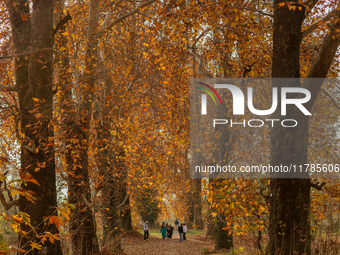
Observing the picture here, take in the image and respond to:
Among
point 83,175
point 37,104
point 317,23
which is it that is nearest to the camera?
point 317,23

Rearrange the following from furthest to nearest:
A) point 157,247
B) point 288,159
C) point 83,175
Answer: point 157,247
point 83,175
point 288,159

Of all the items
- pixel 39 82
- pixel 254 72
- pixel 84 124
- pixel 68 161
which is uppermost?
pixel 254 72

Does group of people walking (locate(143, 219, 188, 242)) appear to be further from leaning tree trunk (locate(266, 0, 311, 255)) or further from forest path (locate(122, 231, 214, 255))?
leaning tree trunk (locate(266, 0, 311, 255))

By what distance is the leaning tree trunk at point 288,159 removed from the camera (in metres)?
6.38

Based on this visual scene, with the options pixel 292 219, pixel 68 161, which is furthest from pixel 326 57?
pixel 68 161

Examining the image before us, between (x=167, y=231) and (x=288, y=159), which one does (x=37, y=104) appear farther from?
(x=167, y=231)

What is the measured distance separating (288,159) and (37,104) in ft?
19.5

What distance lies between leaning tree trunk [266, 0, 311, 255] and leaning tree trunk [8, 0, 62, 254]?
196 inches

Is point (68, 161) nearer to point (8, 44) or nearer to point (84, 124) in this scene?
point (84, 124)

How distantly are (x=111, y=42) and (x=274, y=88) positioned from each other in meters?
8.55

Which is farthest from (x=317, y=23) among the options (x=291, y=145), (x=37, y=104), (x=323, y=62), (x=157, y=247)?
(x=157, y=247)

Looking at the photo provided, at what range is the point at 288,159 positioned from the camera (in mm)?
6590

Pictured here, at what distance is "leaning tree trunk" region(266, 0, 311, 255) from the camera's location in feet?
20.9

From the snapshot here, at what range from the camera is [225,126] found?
1418 centimetres
